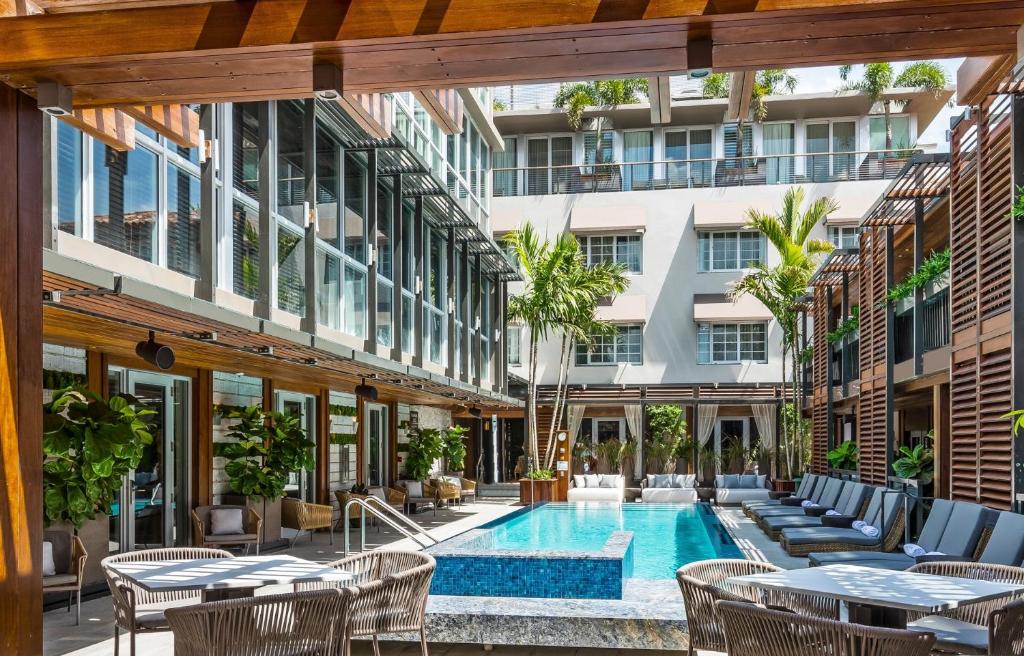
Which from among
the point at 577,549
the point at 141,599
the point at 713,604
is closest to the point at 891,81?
the point at 577,549

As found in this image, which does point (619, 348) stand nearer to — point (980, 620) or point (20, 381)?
point (980, 620)

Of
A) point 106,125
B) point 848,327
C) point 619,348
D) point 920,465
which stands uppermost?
point 106,125

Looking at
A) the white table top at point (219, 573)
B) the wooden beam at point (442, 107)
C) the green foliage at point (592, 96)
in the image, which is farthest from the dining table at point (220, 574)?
the green foliage at point (592, 96)

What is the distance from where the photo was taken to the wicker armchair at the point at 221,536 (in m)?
11.4

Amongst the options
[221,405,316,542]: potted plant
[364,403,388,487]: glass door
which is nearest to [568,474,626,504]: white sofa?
[364,403,388,487]: glass door

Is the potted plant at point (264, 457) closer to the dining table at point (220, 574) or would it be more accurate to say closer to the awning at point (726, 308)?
the dining table at point (220, 574)

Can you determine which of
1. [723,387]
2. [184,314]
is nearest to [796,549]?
[184,314]

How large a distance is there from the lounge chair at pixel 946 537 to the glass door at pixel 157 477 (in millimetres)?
6904

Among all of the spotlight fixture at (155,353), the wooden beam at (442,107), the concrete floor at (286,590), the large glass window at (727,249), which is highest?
the large glass window at (727,249)

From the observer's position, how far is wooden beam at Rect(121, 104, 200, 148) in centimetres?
470

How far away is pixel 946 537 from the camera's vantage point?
28.7 feet

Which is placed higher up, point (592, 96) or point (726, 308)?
point (592, 96)

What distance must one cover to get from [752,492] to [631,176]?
11.7 meters

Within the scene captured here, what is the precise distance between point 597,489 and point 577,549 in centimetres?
1055
